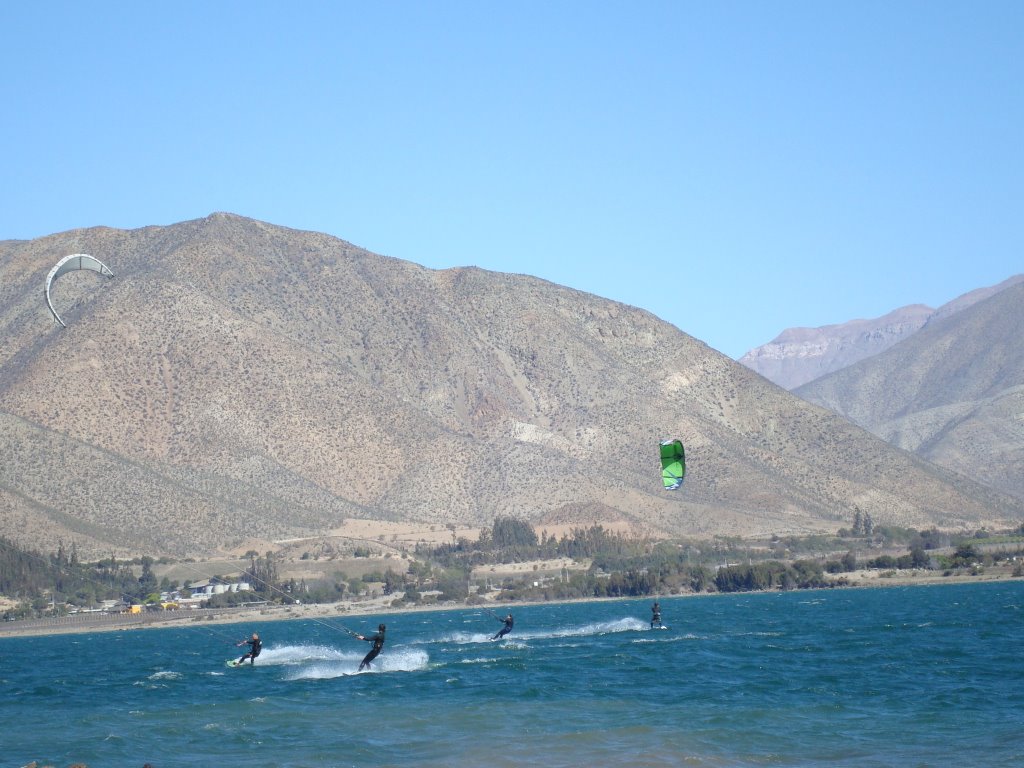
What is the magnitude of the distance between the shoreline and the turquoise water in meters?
31.9

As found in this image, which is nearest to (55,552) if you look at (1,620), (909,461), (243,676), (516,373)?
(1,620)

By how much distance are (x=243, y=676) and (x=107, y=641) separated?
1731 inches

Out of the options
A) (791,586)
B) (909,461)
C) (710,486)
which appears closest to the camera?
(791,586)

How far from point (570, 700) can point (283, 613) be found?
75.1 meters

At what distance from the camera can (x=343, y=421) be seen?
162500mm

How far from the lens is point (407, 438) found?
538 feet

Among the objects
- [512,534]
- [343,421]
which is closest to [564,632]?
[512,534]

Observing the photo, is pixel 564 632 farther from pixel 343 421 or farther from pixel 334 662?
pixel 343 421

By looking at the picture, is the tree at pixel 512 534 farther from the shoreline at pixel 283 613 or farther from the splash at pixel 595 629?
the splash at pixel 595 629

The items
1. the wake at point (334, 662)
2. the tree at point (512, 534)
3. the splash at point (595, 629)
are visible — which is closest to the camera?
the wake at point (334, 662)

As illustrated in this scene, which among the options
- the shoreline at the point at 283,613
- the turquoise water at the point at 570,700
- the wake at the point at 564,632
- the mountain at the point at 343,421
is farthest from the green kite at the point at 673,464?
the mountain at the point at 343,421

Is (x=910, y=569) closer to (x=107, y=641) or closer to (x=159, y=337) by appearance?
(x=107, y=641)

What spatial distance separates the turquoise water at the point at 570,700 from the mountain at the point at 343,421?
189ft

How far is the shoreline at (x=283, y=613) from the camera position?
350 feet
